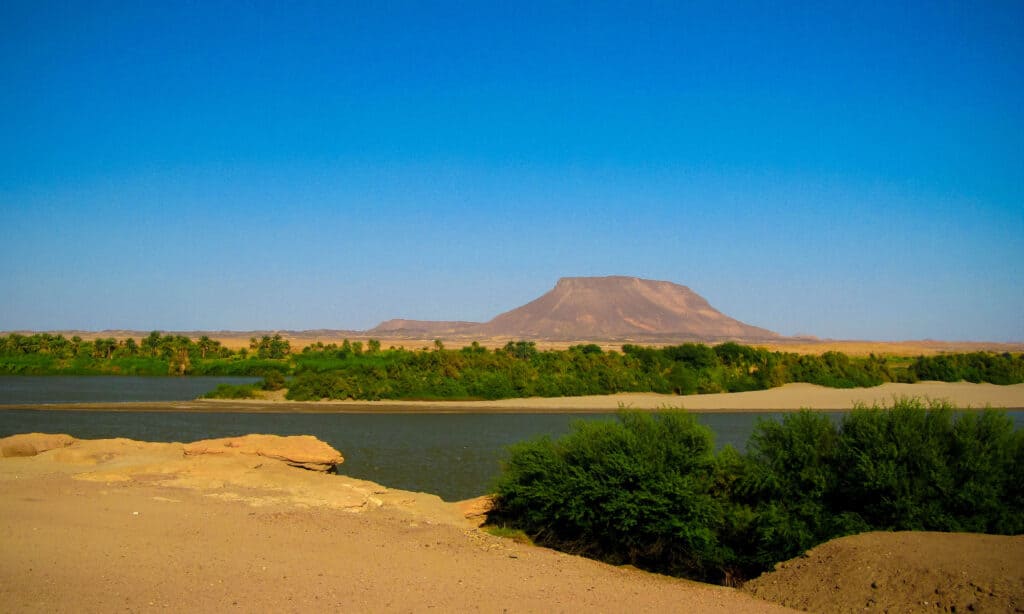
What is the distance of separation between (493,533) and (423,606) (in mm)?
5141

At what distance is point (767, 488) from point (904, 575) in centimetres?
324

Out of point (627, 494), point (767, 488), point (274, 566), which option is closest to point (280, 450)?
point (274, 566)

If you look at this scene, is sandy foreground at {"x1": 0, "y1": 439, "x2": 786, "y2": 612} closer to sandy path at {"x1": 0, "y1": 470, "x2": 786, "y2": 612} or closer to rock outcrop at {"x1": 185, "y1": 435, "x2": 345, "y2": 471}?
sandy path at {"x1": 0, "y1": 470, "x2": 786, "y2": 612}

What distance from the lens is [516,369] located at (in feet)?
186

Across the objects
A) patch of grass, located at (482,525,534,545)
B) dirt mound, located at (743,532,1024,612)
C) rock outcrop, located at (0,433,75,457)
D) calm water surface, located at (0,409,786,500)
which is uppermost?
rock outcrop, located at (0,433,75,457)

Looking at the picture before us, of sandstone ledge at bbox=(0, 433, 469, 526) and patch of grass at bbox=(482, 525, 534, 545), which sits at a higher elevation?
sandstone ledge at bbox=(0, 433, 469, 526)

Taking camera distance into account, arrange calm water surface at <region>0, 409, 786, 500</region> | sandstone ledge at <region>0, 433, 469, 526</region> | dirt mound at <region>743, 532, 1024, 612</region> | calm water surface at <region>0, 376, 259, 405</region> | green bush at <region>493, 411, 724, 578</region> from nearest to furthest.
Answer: dirt mound at <region>743, 532, 1024, 612</region>, green bush at <region>493, 411, 724, 578</region>, sandstone ledge at <region>0, 433, 469, 526</region>, calm water surface at <region>0, 409, 786, 500</region>, calm water surface at <region>0, 376, 259, 405</region>

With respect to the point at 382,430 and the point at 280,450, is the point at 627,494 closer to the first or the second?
the point at 280,450

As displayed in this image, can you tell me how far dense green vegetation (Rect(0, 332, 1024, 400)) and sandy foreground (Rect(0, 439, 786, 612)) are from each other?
37.1 meters

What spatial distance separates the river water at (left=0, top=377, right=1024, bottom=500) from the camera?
73.2 feet

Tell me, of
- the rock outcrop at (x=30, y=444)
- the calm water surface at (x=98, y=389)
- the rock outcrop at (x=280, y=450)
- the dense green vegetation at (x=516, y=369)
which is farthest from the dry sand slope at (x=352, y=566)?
the calm water surface at (x=98, y=389)

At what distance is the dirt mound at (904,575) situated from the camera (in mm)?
8711

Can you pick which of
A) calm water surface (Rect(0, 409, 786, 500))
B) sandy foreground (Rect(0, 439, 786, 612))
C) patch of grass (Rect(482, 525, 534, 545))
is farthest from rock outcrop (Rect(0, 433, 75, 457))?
patch of grass (Rect(482, 525, 534, 545))

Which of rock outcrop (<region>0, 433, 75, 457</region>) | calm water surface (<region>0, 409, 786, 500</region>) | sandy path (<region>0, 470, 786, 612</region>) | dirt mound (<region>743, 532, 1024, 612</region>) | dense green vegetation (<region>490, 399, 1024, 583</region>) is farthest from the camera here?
calm water surface (<region>0, 409, 786, 500</region>)
